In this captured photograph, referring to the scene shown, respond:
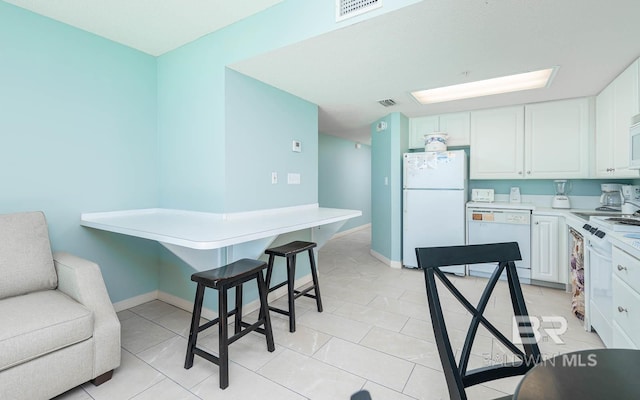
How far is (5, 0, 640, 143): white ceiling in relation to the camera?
5.45 ft

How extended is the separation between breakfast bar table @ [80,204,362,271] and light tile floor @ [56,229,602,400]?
634mm

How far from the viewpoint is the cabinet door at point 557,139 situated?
3.25 m

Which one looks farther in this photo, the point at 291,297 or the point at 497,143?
the point at 497,143

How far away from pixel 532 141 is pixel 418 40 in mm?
2490

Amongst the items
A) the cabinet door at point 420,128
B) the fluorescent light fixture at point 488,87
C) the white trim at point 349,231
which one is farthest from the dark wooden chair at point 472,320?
the white trim at point 349,231

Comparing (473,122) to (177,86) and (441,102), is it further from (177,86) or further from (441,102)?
(177,86)

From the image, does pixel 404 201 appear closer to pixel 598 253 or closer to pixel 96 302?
pixel 598 253

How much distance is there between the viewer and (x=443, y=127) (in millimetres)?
4016

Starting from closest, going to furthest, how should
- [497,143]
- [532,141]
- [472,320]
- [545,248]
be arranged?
[472,320], [545,248], [532,141], [497,143]

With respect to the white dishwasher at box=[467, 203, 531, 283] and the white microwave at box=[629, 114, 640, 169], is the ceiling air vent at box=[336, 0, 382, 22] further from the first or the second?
the white dishwasher at box=[467, 203, 531, 283]

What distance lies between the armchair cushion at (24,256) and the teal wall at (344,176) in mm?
4130

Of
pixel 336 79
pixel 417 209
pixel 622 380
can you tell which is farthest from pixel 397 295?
pixel 622 380

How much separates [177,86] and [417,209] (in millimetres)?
3108

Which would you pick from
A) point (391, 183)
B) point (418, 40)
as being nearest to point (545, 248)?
point (391, 183)
